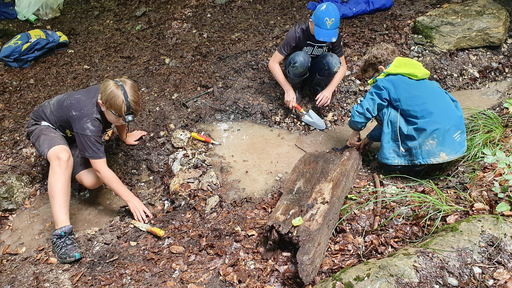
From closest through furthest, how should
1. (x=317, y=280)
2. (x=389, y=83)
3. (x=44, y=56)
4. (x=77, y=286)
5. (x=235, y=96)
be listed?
(x=317, y=280)
(x=77, y=286)
(x=389, y=83)
(x=235, y=96)
(x=44, y=56)

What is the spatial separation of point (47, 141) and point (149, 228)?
106 cm

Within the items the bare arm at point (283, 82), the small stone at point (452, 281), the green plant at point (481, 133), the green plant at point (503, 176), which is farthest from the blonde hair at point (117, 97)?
the green plant at point (481, 133)

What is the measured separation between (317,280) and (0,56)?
16.0 ft

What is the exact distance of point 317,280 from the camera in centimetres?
198

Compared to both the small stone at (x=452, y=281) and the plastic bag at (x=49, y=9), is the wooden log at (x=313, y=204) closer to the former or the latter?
the small stone at (x=452, y=281)

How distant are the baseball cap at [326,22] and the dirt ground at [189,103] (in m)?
0.91

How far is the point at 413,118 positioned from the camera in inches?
98.6

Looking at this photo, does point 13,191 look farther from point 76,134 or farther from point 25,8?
point 25,8

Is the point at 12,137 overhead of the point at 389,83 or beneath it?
beneath

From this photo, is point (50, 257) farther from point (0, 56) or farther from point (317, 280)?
point (0, 56)

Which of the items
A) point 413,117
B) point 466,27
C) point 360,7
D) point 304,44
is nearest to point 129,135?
point 304,44

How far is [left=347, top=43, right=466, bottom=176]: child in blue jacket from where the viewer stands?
8.07 ft

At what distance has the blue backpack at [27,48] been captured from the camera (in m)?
4.33

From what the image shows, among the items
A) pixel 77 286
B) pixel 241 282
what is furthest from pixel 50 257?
pixel 241 282
